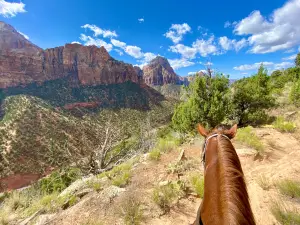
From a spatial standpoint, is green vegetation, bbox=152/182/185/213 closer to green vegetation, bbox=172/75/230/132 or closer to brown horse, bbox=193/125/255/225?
brown horse, bbox=193/125/255/225

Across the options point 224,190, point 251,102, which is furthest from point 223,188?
point 251,102

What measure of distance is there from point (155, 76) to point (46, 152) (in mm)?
170337

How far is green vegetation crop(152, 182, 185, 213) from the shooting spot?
416cm

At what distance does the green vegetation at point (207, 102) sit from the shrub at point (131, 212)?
835cm

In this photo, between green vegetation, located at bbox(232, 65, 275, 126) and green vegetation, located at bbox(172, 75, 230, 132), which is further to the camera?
green vegetation, located at bbox(232, 65, 275, 126)

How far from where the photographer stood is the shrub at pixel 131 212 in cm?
362

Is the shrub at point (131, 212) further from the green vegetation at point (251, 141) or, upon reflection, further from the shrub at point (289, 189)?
the green vegetation at point (251, 141)

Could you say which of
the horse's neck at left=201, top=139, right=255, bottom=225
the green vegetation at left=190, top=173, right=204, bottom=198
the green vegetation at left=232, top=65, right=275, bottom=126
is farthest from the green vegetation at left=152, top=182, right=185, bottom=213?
the green vegetation at left=232, top=65, right=275, bottom=126

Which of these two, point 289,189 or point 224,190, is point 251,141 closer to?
point 289,189

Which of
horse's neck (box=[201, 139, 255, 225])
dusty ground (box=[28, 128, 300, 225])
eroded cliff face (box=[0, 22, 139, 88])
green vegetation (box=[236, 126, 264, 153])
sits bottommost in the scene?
dusty ground (box=[28, 128, 300, 225])

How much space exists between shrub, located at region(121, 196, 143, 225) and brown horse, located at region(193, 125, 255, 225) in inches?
78.3

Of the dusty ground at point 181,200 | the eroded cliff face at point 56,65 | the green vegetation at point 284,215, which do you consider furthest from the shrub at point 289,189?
the eroded cliff face at point 56,65

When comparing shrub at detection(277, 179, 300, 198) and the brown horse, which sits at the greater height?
the brown horse

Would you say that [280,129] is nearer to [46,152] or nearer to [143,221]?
[143,221]
